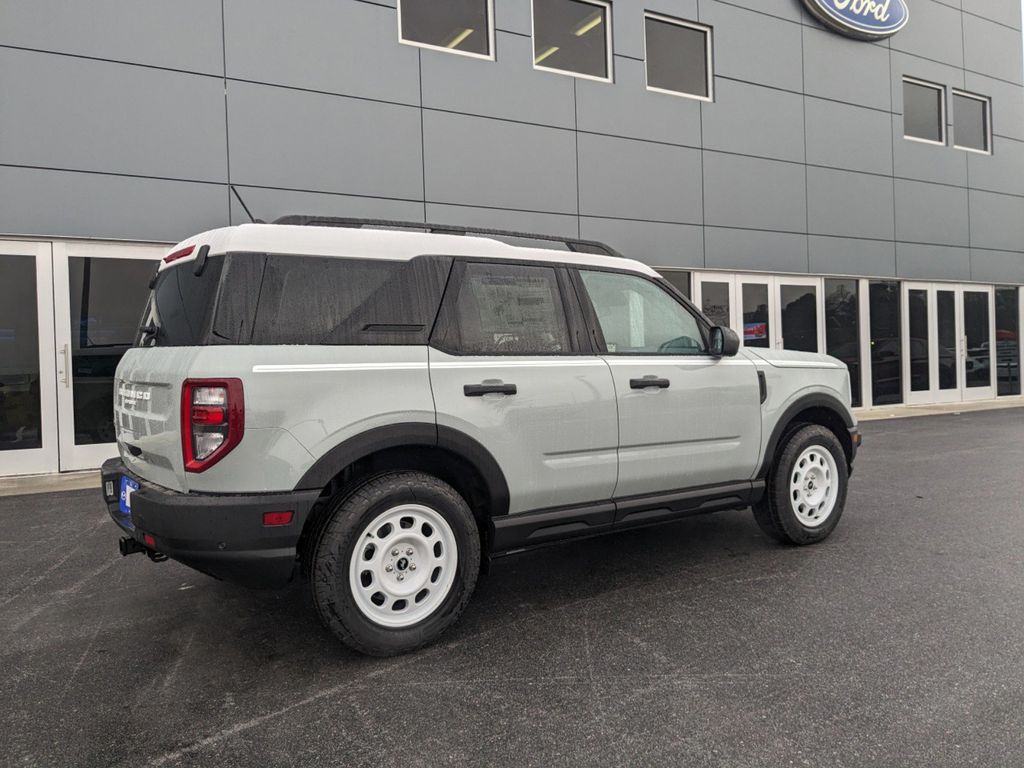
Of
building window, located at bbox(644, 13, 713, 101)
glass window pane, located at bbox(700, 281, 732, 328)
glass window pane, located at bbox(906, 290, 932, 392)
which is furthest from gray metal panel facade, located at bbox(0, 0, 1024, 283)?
glass window pane, located at bbox(906, 290, 932, 392)

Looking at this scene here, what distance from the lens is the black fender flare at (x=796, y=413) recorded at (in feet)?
14.3

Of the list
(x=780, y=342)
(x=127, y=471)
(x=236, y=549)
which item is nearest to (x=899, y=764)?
(x=236, y=549)

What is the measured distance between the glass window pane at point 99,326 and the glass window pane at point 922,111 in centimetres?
1475

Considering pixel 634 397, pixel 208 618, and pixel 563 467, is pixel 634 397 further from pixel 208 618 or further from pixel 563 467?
pixel 208 618

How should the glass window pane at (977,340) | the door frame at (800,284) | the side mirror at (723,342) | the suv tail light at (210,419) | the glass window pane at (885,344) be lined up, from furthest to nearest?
the glass window pane at (977,340) < the glass window pane at (885,344) < the door frame at (800,284) < the side mirror at (723,342) < the suv tail light at (210,419)

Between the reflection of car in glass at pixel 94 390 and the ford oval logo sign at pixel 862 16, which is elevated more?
the ford oval logo sign at pixel 862 16

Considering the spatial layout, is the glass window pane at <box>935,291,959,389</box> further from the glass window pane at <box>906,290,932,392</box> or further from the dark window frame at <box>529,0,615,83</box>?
the dark window frame at <box>529,0,615,83</box>

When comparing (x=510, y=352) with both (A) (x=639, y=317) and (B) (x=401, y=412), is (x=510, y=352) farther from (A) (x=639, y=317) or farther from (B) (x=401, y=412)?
(A) (x=639, y=317)

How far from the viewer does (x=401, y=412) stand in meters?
3.13

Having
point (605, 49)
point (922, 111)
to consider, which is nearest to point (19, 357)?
point (605, 49)

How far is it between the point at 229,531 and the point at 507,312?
1654 mm

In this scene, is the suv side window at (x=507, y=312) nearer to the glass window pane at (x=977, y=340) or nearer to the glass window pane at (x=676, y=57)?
the glass window pane at (x=676, y=57)

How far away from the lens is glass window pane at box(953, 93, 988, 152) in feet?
50.7

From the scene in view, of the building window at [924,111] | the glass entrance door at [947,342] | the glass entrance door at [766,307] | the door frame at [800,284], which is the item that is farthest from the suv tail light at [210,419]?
the building window at [924,111]
